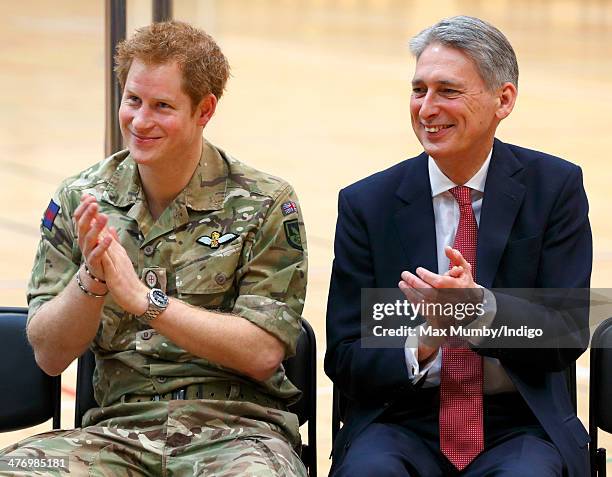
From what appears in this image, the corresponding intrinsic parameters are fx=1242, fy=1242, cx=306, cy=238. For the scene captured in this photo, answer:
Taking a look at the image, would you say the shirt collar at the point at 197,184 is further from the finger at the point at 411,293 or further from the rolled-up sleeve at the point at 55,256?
the finger at the point at 411,293

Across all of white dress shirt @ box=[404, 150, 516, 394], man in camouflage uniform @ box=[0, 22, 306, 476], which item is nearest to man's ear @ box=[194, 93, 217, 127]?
man in camouflage uniform @ box=[0, 22, 306, 476]

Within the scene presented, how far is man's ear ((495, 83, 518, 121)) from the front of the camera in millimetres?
3346

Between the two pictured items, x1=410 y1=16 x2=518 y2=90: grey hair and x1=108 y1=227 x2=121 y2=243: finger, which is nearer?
x1=108 y1=227 x2=121 y2=243: finger

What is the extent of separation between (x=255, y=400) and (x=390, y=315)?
0.44m

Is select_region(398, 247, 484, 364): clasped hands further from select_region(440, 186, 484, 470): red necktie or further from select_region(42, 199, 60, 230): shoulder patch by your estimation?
select_region(42, 199, 60, 230): shoulder patch

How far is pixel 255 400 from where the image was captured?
3.38 metres

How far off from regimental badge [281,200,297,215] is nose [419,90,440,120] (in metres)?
0.43

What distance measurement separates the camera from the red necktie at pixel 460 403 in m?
3.22

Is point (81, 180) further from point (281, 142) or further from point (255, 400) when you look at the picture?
point (281, 142)

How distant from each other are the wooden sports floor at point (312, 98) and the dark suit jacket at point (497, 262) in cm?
163

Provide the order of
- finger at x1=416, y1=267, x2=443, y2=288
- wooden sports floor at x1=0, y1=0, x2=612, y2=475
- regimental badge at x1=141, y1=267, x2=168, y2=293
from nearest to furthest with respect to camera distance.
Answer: finger at x1=416, y1=267, x2=443, y2=288 < regimental badge at x1=141, y1=267, x2=168, y2=293 < wooden sports floor at x1=0, y1=0, x2=612, y2=475

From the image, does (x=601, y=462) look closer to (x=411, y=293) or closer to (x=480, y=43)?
(x=411, y=293)

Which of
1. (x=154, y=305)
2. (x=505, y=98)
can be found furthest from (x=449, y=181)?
(x=154, y=305)

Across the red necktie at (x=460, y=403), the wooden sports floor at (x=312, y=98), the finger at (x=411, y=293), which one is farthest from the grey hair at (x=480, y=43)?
the wooden sports floor at (x=312, y=98)
